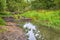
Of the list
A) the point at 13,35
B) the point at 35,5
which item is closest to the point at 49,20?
the point at 13,35

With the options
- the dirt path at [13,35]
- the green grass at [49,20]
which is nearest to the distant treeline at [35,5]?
the green grass at [49,20]

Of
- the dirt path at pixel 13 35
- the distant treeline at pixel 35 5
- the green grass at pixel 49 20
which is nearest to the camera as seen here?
the dirt path at pixel 13 35

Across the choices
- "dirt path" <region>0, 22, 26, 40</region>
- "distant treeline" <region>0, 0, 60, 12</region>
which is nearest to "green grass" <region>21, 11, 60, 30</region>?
"dirt path" <region>0, 22, 26, 40</region>

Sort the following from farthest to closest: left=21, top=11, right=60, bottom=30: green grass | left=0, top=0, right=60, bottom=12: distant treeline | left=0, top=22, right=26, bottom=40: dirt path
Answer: left=0, top=0, right=60, bottom=12: distant treeline, left=21, top=11, right=60, bottom=30: green grass, left=0, top=22, right=26, bottom=40: dirt path

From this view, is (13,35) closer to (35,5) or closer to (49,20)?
(49,20)

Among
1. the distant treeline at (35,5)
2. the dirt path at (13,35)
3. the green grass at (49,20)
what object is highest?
the dirt path at (13,35)

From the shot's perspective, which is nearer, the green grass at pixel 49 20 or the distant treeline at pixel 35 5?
the green grass at pixel 49 20

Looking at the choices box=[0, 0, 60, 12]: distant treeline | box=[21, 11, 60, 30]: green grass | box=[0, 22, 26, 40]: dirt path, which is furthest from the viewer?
box=[0, 0, 60, 12]: distant treeline

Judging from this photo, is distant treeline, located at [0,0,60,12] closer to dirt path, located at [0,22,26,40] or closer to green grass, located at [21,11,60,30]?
green grass, located at [21,11,60,30]

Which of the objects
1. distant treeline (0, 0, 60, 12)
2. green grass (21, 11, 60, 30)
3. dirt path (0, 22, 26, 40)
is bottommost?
distant treeline (0, 0, 60, 12)

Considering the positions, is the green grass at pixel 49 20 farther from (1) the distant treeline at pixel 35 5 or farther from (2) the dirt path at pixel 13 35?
(1) the distant treeline at pixel 35 5

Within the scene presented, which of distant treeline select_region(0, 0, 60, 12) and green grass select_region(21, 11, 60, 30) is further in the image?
distant treeline select_region(0, 0, 60, 12)

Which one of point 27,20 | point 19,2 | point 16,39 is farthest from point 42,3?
point 16,39

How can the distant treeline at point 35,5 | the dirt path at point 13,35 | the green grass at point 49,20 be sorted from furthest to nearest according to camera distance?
the distant treeline at point 35,5 → the green grass at point 49,20 → the dirt path at point 13,35
